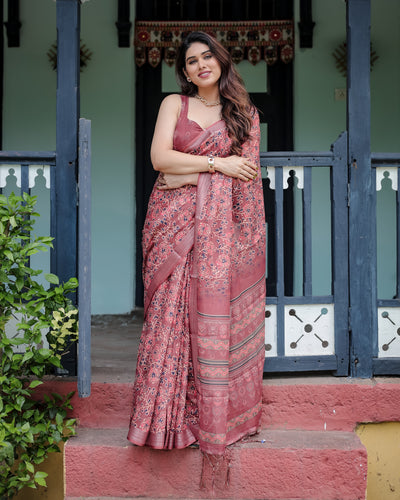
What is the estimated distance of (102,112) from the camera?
5773 mm

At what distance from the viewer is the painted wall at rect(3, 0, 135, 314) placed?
573cm

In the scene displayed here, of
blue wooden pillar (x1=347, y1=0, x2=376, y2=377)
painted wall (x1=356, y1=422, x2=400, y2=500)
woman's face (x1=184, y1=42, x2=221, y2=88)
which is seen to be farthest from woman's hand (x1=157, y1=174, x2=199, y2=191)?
painted wall (x1=356, y1=422, x2=400, y2=500)

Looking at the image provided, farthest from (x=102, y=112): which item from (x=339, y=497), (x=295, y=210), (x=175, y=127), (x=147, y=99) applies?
(x=339, y=497)

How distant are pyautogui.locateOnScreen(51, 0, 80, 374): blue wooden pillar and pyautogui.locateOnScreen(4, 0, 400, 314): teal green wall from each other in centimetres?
252

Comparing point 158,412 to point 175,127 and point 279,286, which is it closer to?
point 279,286

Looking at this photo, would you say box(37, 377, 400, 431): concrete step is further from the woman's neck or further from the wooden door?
the wooden door

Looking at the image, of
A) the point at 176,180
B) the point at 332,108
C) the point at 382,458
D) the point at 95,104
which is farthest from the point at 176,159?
the point at 332,108

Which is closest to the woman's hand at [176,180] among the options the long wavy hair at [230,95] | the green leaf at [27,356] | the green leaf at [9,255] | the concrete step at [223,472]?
the long wavy hair at [230,95]

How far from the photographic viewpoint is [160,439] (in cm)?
285

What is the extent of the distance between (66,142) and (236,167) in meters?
0.96

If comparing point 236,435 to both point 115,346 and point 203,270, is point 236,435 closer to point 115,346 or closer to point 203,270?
point 203,270

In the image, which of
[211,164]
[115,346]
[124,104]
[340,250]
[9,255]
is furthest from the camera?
[124,104]

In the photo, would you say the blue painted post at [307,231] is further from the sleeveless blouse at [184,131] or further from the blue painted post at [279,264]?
the sleeveless blouse at [184,131]

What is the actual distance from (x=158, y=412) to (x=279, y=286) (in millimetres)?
995
